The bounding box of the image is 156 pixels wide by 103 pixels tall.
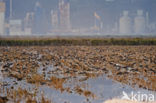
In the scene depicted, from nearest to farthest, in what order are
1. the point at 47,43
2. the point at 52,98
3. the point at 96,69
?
the point at 52,98 < the point at 96,69 < the point at 47,43

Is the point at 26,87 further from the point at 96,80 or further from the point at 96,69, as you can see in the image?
the point at 96,69

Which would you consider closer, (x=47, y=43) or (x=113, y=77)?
(x=113, y=77)

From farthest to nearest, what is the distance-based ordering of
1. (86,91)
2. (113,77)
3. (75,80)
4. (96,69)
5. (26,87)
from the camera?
1. (96,69)
2. (113,77)
3. (75,80)
4. (26,87)
5. (86,91)

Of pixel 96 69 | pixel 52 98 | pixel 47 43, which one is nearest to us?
pixel 52 98

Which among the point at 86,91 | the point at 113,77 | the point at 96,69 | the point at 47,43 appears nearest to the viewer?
the point at 86,91

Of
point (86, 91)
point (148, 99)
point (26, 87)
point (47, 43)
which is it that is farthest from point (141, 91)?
point (47, 43)

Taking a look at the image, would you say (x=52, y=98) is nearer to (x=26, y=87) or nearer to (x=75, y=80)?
(x=26, y=87)

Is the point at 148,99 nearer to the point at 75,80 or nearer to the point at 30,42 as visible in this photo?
the point at 75,80

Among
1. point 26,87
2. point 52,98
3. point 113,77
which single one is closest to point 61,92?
point 52,98

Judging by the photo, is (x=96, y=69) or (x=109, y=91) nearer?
(x=109, y=91)
